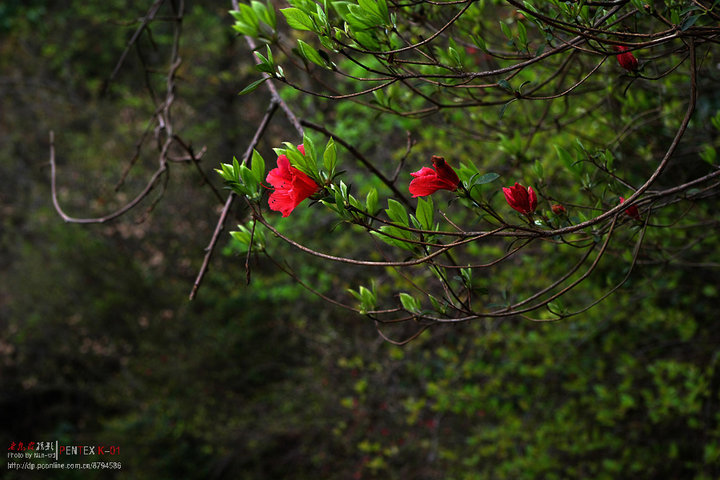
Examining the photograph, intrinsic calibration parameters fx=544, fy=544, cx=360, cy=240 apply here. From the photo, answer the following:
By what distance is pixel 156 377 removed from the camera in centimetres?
620

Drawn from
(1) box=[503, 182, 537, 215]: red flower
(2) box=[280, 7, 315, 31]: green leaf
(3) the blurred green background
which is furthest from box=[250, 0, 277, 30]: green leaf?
(3) the blurred green background

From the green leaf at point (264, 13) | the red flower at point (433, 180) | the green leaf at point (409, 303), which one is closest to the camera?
the green leaf at point (264, 13)

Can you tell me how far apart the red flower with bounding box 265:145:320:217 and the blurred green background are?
1.35 meters

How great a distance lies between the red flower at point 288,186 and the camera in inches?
40.4

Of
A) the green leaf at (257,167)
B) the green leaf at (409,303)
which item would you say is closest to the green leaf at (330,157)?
the green leaf at (257,167)

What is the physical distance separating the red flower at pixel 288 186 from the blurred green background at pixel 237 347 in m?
1.35

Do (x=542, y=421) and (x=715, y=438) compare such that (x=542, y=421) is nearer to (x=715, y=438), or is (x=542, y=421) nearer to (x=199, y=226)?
(x=715, y=438)

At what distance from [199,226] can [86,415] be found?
2.87 m

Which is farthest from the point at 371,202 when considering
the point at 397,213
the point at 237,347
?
the point at 237,347

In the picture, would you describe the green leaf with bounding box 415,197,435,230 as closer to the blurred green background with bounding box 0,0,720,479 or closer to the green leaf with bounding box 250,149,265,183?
the green leaf with bounding box 250,149,265,183

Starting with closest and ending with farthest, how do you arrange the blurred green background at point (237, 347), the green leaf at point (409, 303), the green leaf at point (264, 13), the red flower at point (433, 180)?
the green leaf at point (264, 13) → the red flower at point (433, 180) → the green leaf at point (409, 303) → the blurred green background at point (237, 347)

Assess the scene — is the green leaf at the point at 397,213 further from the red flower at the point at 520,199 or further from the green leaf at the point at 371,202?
the red flower at the point at 520,199

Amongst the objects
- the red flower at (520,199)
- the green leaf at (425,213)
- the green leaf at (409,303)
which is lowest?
the green leaf at (409,303)

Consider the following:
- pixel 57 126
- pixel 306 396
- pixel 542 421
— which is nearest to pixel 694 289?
pixel 542 421
